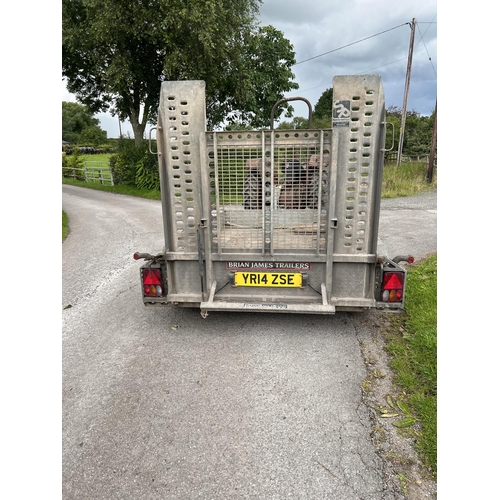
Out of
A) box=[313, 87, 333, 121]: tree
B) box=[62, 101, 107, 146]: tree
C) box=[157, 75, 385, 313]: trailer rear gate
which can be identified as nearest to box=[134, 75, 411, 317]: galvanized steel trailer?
box=[157, 75, 385, 313]: trailer rear gate

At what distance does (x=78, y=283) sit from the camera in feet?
20.4

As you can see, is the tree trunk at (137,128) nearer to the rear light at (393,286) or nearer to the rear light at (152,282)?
the rear light at (152,282)

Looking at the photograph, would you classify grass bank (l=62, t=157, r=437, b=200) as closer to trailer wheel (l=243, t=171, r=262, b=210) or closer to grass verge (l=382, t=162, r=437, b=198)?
grass verge (l=382, t=162, r=437, b=198)

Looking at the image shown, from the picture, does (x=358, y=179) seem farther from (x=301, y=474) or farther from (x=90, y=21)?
(x=90, y=21)

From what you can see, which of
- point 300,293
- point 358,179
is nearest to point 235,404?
point 300,293

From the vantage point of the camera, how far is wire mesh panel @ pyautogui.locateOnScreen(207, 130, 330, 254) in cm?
367

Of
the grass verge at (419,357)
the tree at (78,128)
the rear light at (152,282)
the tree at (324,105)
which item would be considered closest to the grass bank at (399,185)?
the grass verge at (419,357)

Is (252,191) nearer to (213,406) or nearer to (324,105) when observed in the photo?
(213,406)

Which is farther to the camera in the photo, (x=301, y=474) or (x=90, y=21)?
(x=90, y=21)

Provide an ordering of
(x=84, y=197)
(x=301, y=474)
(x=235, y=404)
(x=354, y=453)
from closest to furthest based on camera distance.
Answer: (x=301, y=474) < (x=354, y=453) < (x=235, y=404) < (x=84, y=197)

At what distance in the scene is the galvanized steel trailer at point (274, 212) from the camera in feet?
11.7

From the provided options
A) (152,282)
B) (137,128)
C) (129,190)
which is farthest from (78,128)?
(152,282)

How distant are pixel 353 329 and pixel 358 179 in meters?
1.84

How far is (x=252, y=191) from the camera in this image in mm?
3859
